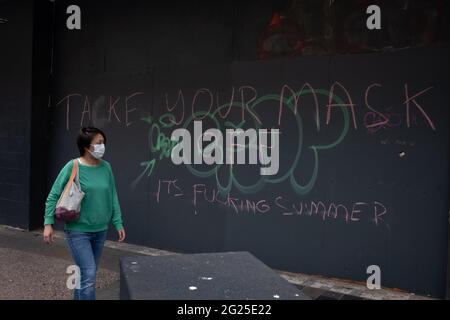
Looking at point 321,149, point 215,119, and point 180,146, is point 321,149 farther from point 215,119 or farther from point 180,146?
point 180,146

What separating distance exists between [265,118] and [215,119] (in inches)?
27.3

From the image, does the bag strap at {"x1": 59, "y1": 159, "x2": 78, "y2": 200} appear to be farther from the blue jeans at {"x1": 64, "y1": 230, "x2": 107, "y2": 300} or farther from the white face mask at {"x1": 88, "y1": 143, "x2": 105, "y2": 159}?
the blue jeans at {"x1": 64, "y1": 230, "x2": 107, "y2": 300}

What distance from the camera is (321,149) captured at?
5184 millimetres

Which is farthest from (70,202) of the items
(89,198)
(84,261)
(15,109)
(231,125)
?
(15,109)

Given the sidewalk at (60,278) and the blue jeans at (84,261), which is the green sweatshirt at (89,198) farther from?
the sidewalk at (60,278)

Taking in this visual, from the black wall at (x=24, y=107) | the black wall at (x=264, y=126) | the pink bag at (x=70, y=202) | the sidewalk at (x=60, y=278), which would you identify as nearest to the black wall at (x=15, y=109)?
the black wall at (x=24, y=107)

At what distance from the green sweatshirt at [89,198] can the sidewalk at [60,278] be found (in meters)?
1.17

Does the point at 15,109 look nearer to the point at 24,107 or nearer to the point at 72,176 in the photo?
the point at 24,107

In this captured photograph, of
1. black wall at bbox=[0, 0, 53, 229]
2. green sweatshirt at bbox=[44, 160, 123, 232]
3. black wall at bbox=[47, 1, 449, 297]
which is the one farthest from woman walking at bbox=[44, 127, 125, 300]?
black wall at bbox=[0, 0, 53, 229]

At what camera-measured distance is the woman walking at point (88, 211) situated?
139 inches

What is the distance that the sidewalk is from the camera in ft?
15.1

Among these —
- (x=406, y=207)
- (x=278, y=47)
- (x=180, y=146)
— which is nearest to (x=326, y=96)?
(x=278, y=47)

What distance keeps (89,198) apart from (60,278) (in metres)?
1.86
